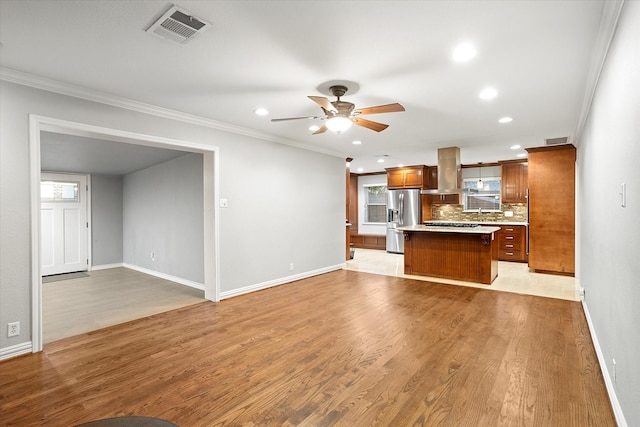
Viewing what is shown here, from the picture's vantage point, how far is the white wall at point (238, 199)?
2811mm

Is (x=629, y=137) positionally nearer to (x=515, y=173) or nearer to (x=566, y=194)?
(x=566, y=194)

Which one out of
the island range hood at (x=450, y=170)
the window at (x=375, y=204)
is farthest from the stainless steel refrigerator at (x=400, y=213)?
the island range hood at (x=450, y=170)

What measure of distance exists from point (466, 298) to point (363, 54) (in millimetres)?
3707

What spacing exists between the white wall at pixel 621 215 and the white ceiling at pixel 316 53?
40 cm

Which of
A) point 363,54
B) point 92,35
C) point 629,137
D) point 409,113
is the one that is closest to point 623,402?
point 629,137

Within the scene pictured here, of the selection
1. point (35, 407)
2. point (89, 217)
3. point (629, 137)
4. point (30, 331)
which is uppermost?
point (629, 137)

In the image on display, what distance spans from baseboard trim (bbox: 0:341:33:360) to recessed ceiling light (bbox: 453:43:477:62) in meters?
4.47

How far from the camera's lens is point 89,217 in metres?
7.37

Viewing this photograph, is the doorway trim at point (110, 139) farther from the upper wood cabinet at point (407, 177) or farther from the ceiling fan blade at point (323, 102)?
the upper wood cabinet at point (407, 177)

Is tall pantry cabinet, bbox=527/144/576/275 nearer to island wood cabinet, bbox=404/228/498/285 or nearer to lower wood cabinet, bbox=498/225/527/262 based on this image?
island wood cabinet, bbox=404/228/498/285

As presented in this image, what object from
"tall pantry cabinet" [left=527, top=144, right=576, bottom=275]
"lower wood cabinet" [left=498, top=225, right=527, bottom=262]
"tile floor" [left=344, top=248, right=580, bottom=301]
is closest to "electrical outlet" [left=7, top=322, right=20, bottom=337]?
"tile floor" [left=344, top=248, right=580, bottom=301]

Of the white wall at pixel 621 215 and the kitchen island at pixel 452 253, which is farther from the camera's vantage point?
the kitchen island at pixel 452 253

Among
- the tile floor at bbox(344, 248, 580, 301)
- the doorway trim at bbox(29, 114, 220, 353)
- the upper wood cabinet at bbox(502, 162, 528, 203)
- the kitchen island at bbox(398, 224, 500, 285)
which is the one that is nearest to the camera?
the doorway trim at bbox(29, 114, 220, 353)

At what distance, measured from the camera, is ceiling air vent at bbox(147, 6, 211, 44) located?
6.46 ft
